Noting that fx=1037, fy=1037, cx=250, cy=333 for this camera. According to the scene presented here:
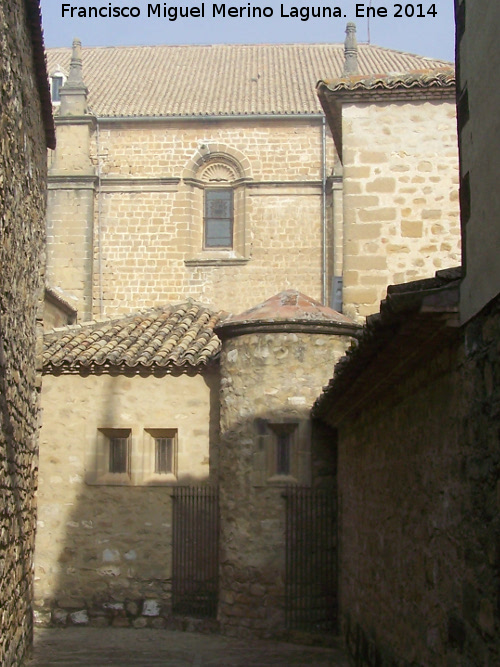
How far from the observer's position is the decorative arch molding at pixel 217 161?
26531 millimetres

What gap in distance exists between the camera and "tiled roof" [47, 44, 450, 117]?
26.8 meters

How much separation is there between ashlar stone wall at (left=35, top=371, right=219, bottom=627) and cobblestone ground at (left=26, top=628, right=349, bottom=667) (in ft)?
1.82

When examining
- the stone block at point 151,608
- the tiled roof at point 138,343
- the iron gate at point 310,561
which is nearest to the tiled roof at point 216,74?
Result: the tiled roof at point 138,343

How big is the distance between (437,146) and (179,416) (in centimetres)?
519

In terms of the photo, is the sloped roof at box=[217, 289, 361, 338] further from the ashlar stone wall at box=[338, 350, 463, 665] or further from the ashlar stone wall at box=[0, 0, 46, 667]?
the ashlar stone wall at box=[0, 0, 46, 667]

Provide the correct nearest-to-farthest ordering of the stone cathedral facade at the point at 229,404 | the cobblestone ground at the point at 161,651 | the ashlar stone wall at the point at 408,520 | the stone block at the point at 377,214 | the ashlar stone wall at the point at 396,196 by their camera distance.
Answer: the ashlar stone wall at the point at 408,520
the cobblestone ground at the point at 161,651
the stone cathedral facade at the point at 229,404
the ashlar stone wall at the point at 396,196
the stone block at the point at 377,214

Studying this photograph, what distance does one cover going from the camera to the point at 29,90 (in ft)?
30.6

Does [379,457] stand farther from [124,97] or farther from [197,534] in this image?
[124,97]

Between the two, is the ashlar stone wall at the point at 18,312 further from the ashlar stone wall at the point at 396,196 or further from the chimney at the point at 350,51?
the chimney at the point at 350,51

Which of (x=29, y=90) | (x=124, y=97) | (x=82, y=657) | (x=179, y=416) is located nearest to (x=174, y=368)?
(x=179, y=416)

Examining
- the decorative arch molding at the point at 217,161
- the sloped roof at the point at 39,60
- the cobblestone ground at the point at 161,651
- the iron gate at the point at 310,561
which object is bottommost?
the cobblestone ground at the point at 161,651

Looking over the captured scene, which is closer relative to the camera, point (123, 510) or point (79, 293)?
point (123, 510)

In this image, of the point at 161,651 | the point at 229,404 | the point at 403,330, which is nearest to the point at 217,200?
the point at 229,404

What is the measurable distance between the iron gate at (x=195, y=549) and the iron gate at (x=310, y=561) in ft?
4.47
